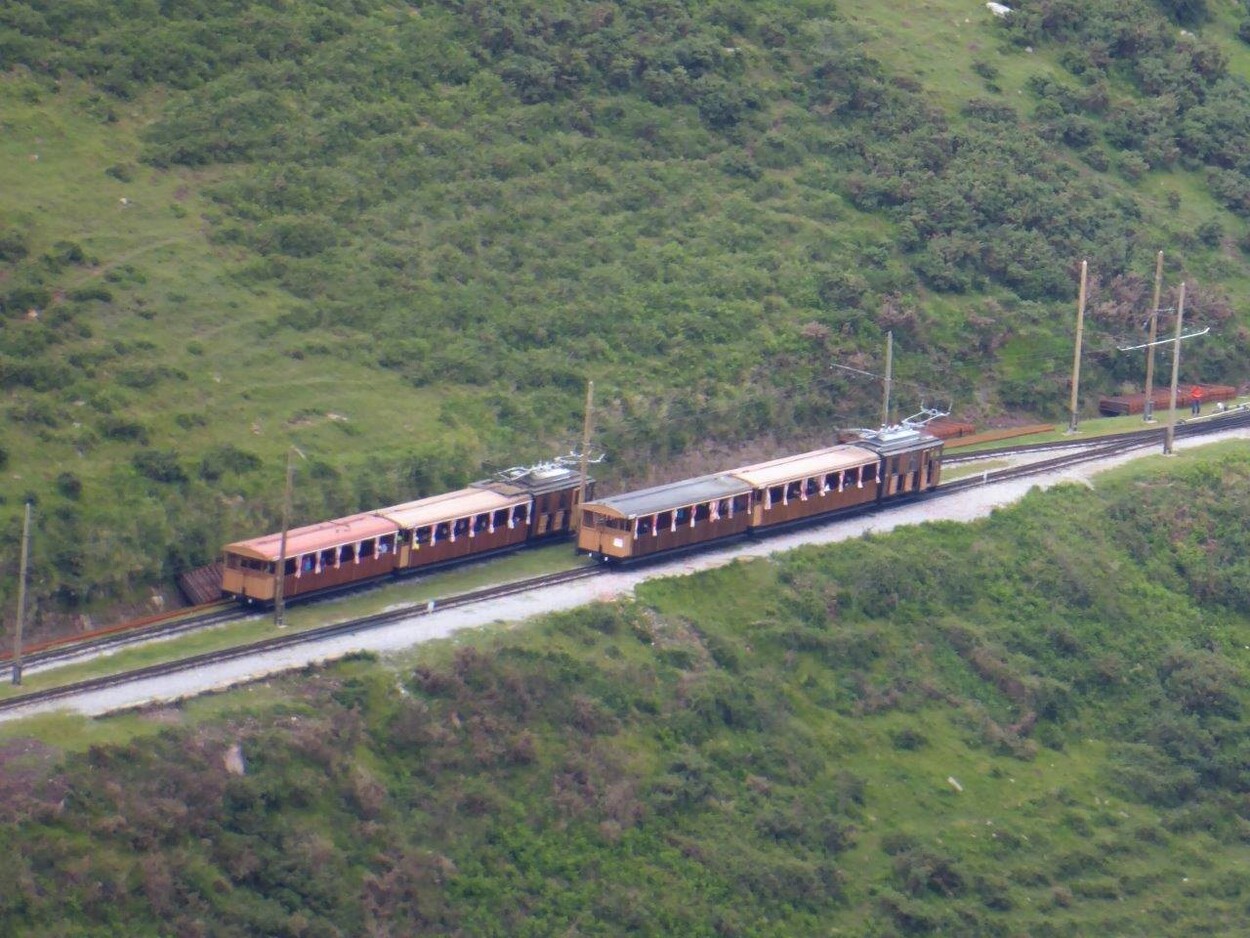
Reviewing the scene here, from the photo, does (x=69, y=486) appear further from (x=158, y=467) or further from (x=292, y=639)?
(x=292, y=639)

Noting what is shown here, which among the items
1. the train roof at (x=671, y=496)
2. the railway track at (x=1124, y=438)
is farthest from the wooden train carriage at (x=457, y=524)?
the railway track at (x=1124, y=438)

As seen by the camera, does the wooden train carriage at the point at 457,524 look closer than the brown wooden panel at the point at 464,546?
Yes

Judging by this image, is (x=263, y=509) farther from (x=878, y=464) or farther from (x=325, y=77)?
(x=325, y=77)

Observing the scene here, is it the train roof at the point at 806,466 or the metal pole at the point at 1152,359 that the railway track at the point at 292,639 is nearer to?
the train roof at the point at 806,466

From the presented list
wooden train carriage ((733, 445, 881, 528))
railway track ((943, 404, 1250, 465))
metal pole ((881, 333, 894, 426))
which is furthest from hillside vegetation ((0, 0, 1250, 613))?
wooden train carriage ((733, 445, 881, 528))

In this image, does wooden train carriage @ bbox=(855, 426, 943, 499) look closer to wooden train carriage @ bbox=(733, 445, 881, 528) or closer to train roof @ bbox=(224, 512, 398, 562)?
wooden train carriage @ bbox=(733, 445, 881, 528)

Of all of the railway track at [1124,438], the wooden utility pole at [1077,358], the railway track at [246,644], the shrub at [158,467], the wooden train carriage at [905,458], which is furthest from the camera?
the wooden utility pole at [1077,358]

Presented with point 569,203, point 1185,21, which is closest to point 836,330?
point 569,203

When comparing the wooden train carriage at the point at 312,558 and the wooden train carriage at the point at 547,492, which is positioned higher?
the wooden train carriage at the point at 312,558
